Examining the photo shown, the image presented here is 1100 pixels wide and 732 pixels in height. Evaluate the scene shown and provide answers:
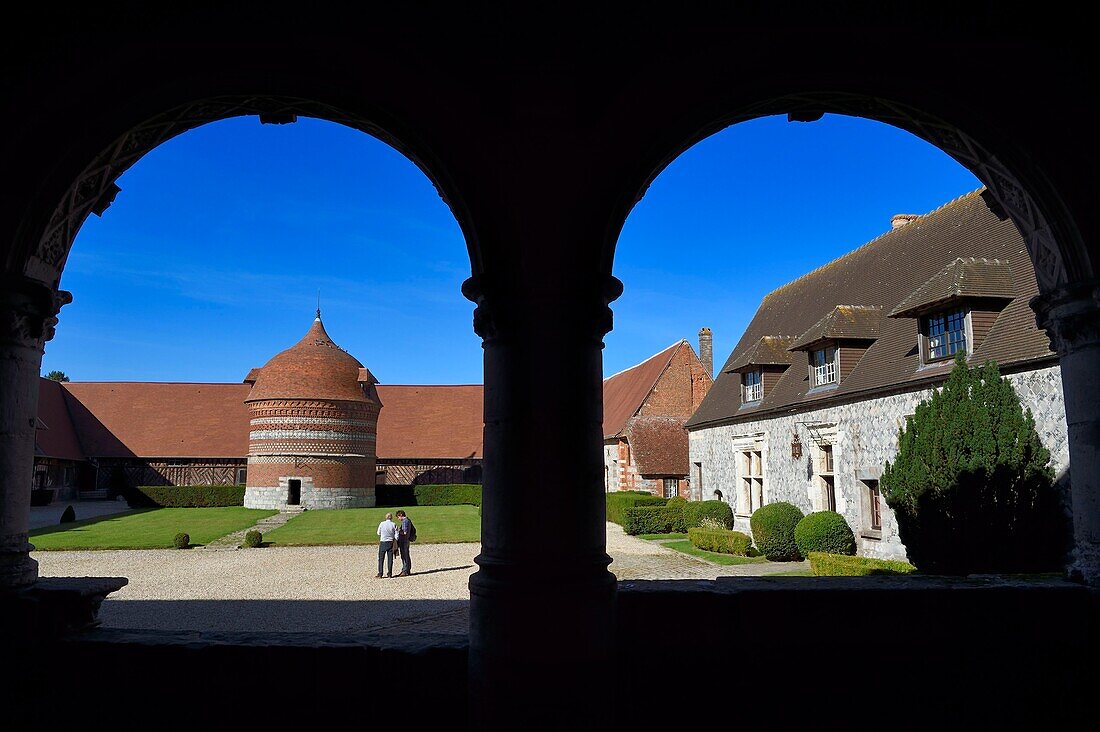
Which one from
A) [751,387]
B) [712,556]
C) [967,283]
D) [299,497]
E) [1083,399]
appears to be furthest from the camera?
[299,497]

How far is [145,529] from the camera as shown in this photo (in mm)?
24281

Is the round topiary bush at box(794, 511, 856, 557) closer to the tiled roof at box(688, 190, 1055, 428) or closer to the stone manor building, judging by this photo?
the stone manor building

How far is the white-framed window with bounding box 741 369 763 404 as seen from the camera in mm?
20859

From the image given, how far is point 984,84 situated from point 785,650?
166 inches

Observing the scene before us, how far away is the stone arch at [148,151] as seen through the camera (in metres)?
4.81

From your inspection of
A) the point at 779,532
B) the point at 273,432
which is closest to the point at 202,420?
the point at 273,432

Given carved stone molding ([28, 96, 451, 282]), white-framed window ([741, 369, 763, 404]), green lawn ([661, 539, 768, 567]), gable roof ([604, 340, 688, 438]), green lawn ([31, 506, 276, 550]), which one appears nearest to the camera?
carved stone molding ([28, 96, 451, 282])

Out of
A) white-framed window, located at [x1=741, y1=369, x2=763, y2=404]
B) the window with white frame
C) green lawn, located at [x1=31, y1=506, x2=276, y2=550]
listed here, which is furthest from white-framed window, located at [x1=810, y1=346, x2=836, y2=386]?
green lawn, located at [x1=31, y1=506, x2=276, y2=550]

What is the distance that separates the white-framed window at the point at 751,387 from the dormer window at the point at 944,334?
673 cm

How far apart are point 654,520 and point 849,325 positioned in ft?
34.8

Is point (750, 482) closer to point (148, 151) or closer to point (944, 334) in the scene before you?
point (944, 334)

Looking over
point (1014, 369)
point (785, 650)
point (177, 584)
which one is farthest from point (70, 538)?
point (1014, 369)

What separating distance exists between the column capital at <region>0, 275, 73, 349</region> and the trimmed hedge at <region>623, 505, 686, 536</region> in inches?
831

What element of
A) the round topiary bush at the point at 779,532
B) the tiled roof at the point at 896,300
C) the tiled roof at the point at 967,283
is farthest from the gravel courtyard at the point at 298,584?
the tiled roof at the point at 967,283
